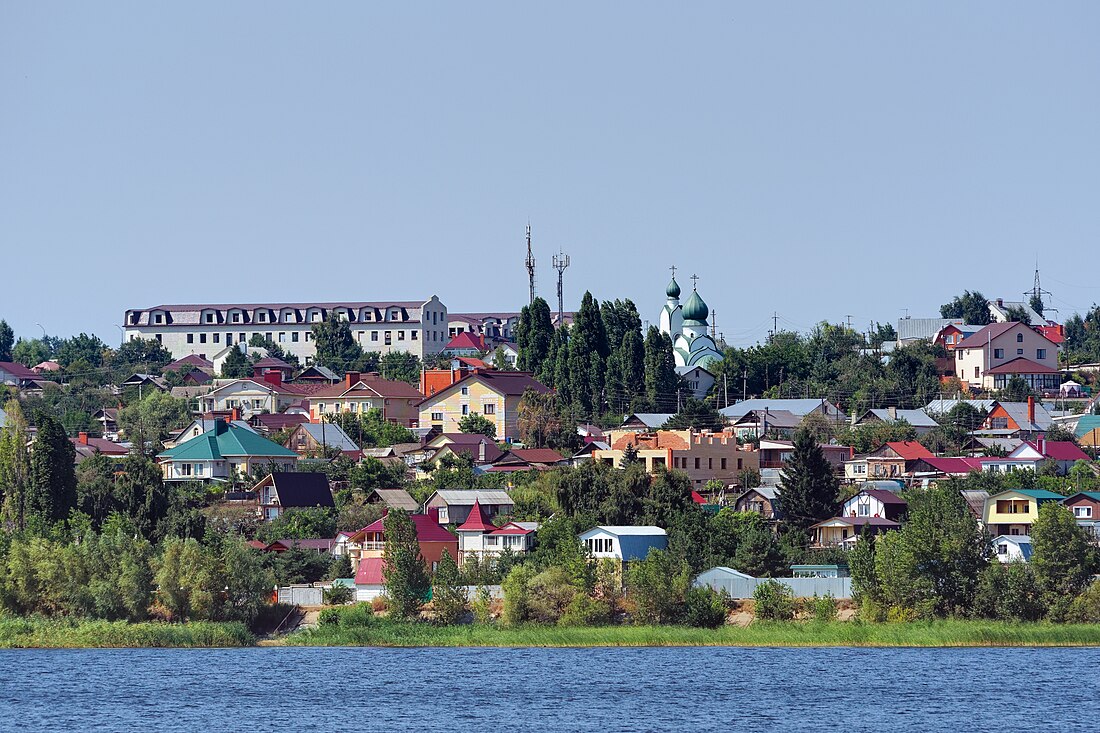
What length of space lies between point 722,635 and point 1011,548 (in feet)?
38.8

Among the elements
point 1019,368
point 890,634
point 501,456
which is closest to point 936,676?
point 890,634

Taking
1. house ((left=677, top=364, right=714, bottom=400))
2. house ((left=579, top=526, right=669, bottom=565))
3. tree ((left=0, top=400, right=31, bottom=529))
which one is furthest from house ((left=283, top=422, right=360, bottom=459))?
house ((left=579, top=526, right=669, bottom=565))

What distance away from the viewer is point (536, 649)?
54469mm

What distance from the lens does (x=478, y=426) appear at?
303 feet

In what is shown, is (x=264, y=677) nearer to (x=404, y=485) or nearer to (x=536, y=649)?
(x=536, y=649)

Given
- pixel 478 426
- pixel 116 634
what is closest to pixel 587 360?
pixel 478 426

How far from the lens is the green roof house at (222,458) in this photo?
8069 centimetres

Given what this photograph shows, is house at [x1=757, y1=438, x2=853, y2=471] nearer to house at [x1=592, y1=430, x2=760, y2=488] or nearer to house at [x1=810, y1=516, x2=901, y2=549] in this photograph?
house at [x1=592, y1=430, x2=760, y2=488]

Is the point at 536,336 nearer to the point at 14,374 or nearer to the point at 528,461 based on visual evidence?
the point at 528,461

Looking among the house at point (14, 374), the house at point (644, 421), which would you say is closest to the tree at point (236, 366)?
the house at point (14, 374)

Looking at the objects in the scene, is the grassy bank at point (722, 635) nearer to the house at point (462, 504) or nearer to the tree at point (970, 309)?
the house at point (462, 504)

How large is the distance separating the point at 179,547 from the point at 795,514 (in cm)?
2197

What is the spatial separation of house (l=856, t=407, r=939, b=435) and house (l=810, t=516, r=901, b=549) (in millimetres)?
24718

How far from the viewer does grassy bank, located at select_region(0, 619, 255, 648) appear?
181 feet
